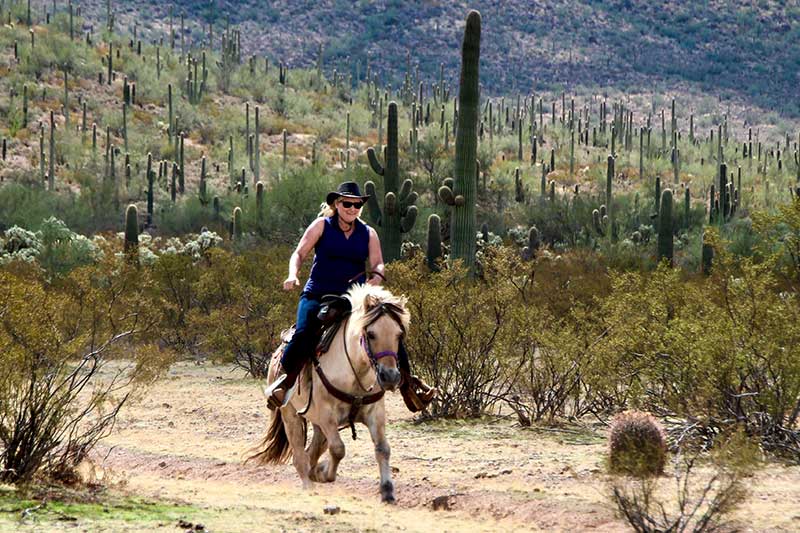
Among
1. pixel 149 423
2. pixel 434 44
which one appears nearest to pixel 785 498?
pixel 149 423

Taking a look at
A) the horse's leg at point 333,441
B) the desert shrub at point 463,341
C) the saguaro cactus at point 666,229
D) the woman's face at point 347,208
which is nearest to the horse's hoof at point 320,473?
the horse's leg at point 333,441


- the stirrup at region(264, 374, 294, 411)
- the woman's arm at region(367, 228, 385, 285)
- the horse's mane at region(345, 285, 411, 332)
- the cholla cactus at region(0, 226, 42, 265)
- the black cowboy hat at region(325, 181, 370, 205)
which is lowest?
the cholla cactus at region(0, 226, 42, 265)

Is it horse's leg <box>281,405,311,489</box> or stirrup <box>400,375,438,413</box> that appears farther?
horse's leg <box>281,405,311,489</box>

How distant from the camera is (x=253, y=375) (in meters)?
21.0

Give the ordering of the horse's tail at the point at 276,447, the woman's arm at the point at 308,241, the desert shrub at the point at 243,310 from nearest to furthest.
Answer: the woman's arm at the point at 308,241 < the horse's tail at the point at 276,447 < the desert shrub at the point at 243,310

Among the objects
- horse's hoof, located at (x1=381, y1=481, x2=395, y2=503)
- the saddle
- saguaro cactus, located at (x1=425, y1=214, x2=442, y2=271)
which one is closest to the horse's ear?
the saddle

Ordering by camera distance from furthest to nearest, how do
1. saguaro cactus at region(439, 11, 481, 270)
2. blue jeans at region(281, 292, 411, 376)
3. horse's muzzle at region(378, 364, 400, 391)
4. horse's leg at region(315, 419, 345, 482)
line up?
1. saguaro cactus at region(439, 11, 481, 270)
2. blue jeans at region(281, 292, 411, 376)
3. horse's leg at region(315, 419, 345, 482)
4. horse's muzzle at region(378, 364, 400, 391)

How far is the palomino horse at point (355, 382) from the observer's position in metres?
8.35

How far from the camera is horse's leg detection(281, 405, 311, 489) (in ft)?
Answer: 31.5

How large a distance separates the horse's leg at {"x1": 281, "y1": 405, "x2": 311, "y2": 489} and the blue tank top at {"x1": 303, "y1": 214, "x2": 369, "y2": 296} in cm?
102

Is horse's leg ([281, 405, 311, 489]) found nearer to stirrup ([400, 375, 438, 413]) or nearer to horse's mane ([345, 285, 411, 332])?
stirrup ([400, 375, 438, 413])

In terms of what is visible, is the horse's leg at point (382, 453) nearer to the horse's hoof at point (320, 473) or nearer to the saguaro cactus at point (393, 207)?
the horse's hoof at point (320, 473)

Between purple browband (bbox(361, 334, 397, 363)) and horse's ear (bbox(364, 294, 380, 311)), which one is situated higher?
horse's ear (bbox(364, 294, 380, 311))

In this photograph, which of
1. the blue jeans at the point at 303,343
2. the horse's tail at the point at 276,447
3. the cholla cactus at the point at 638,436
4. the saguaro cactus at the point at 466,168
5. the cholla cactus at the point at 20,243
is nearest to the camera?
the cholla cactus at the point at 638,436
